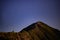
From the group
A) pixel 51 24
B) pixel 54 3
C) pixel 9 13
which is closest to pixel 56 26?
pixel 51 24

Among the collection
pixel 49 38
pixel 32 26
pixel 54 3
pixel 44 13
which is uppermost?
pixel 54 3

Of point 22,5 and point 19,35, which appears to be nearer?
point 19,35

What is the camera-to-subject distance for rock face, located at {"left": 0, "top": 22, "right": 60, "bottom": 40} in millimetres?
1767

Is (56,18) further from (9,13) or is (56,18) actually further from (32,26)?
(9,13)

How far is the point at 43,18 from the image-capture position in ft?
6.55

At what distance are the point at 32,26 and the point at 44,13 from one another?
11.6 inches

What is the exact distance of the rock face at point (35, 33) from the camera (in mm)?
1767

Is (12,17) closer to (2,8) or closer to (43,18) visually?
(2,8)

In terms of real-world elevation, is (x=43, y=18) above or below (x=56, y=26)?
above

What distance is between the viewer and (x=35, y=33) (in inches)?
72.7

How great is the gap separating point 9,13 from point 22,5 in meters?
0.25

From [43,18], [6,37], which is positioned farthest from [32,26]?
[6,37]

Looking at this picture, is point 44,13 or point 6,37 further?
point 44,13

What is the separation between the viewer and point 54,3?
2037mm
